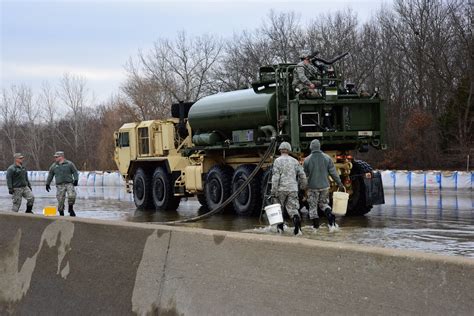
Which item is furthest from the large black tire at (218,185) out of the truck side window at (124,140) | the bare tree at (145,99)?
the bare tree at (145,99)

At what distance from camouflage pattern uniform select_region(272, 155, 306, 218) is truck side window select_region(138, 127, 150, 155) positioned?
30.0ft

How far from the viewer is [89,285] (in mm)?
5867

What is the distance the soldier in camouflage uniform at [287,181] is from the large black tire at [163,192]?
789 centimetres

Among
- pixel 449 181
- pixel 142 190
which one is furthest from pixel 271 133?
pixel 449 181

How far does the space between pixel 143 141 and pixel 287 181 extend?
31.6 ft

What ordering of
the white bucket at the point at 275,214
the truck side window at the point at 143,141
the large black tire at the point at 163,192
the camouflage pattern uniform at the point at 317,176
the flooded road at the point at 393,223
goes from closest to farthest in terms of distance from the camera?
the flooded road at the point at 393,223 → the white bucket at the point at 275,214 → the camouflage pattern uniform at the point at 317,176 → the large black tire at the point at 163,192 → the truck side window at the point at 143,141

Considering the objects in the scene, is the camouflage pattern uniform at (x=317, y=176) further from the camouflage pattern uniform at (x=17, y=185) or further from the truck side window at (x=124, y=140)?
the truck side window at (x=124, y=140)

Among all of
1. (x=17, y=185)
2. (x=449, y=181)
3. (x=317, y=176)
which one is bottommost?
(x=449, y=181)

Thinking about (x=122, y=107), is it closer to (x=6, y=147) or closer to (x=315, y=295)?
(x=6, y=147)

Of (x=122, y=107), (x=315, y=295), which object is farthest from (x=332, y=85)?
(x=122, y=107)

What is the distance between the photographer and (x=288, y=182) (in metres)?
11.6

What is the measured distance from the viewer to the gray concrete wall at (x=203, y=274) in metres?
3.57

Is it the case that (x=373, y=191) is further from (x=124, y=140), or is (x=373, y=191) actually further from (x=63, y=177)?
(x=124, y=140)

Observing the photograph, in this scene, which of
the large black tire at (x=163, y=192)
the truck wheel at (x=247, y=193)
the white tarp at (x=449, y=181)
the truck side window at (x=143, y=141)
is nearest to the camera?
the truck wheel at (x=247, y=193)
